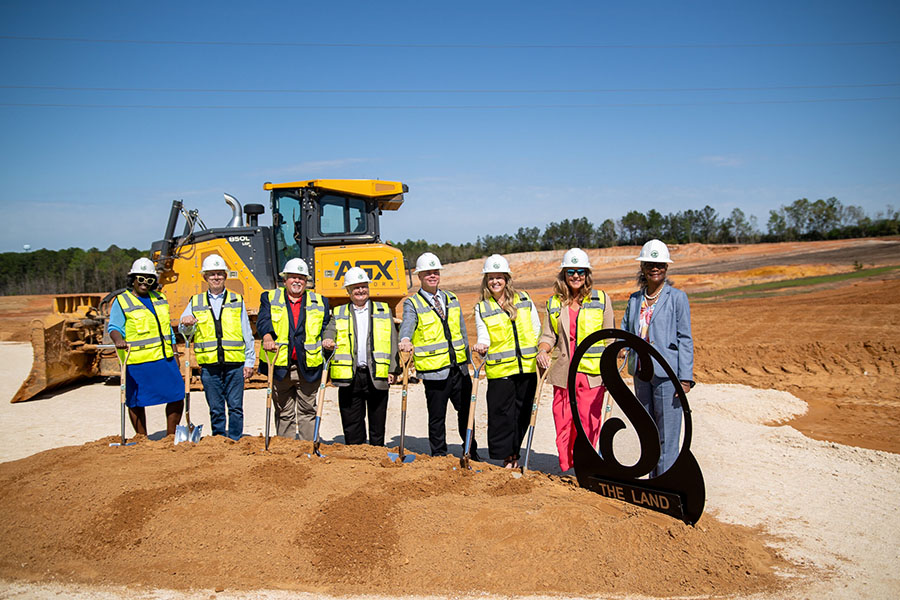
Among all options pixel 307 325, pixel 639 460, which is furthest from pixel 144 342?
pixel 639 460

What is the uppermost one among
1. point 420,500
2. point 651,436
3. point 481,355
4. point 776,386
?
point 481,355

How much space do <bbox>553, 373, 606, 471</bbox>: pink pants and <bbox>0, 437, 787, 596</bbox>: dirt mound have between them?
1.57ft

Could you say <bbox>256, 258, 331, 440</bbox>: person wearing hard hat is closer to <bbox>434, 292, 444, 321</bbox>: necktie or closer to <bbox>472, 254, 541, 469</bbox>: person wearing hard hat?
<bbox>434, 292, 444, 321</bbox>: necktie

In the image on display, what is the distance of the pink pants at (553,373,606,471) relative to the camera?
5531 mm

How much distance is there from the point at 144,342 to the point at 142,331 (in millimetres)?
115

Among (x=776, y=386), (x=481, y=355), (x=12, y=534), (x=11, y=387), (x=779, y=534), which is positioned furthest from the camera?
(x=11, y=387)

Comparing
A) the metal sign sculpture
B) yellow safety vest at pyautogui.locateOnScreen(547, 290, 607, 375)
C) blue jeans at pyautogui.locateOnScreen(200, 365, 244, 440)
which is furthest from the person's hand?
the metal sign sculpture

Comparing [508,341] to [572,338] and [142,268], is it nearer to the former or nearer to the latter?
[572,338]

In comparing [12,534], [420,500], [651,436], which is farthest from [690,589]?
[12,534]

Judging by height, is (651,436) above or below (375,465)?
above

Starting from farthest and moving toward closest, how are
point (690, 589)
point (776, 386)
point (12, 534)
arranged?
point (776, 386), point (12, 534), point (690, 589)

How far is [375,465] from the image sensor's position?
17.8 feet

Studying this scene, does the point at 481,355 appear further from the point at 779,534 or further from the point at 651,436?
the point at 779,534

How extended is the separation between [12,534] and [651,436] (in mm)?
4633
